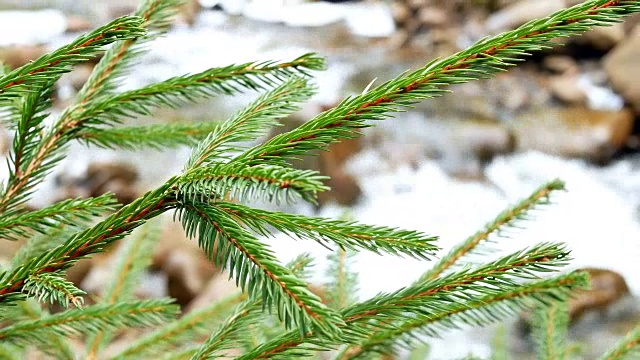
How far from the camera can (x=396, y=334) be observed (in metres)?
0.59

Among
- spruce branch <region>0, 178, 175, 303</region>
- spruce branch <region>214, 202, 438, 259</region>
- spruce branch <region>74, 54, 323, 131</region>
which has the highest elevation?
spruce branch <region>74, 54, 323, 131</region>

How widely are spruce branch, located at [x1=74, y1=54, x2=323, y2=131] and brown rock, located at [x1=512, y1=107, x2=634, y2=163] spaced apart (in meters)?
4.03

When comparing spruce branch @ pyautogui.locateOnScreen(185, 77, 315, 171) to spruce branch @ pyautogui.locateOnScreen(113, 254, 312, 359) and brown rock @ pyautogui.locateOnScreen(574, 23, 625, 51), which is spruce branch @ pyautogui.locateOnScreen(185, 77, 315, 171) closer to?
spruce branch @ pyautogui.locateOnScreen(113, 254, 312, 359)

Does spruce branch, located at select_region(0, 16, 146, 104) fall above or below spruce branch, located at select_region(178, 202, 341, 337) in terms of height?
above

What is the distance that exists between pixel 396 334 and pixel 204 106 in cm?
431

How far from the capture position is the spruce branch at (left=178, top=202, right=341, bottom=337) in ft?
1.07

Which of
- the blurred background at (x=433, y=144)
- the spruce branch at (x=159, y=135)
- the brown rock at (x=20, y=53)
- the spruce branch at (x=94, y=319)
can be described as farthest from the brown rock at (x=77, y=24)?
the spruce branch at (x=94, y=319)

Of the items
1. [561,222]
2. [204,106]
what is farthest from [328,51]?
[561,222]

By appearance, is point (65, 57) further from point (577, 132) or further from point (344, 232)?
point (577, 132)

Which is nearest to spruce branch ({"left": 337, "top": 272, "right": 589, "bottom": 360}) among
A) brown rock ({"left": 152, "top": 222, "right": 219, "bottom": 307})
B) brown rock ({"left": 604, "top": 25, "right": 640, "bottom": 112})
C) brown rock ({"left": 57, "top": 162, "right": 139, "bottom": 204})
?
brown rock ({"left": 152, "top": 222, "right": 219, "bottom": 307})

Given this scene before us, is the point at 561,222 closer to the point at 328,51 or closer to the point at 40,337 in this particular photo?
the point at 328,51

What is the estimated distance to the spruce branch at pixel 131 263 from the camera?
87cm

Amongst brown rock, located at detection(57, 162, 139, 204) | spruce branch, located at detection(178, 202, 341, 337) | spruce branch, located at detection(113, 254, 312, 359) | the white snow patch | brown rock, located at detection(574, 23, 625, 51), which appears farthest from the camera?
the white snow patch

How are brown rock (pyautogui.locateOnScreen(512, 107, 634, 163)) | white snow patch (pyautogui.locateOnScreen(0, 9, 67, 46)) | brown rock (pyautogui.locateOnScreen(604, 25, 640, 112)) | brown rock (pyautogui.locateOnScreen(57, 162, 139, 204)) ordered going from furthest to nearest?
1. white snow patch (pyautogui.locateOnScreen(0, 9, 67, 46))
2. brown rock (pyautogui.locateOnScreen(604, 25, 640, 112))
3. brown rock (pyautogui.locateOnScreen(512, 107, 634, 163))
4. brown rock (pyautogui.locateOnScreen(57, 162, 139, 204))
